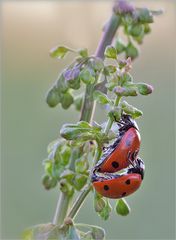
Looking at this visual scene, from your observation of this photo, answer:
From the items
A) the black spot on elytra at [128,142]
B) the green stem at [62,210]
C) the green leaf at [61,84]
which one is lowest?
the green stem at [62,210]

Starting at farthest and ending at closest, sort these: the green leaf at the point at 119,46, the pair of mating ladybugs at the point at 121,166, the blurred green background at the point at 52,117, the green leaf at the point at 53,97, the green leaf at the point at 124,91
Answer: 1. the blurred green background at the point at 52,117
2. the green leaf at the point at 119,46
3. the green leaf at the point at 53,97
4. the pair of mating ladybugs at the point at 121,166
5. the green leaf at the point at 124,91

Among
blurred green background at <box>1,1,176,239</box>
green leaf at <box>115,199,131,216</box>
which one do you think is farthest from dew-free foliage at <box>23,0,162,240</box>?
blurred green background at <box>1,1,176,239</box>

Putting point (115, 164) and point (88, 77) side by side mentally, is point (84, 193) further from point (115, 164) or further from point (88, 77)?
point (88, 77)

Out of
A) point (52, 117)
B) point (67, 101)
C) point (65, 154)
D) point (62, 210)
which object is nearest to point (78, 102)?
point (67, 101)

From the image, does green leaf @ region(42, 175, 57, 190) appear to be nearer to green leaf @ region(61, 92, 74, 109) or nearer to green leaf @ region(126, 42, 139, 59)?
green leaf @ region(61, 92, 74, 109)

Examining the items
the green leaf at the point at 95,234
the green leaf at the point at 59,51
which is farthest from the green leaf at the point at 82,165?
the green leaf at the point at 59,51

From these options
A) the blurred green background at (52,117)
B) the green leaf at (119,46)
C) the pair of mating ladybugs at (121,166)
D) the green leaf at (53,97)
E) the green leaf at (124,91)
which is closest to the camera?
the green leaf at (124,91)

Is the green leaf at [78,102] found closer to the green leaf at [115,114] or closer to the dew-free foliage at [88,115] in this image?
the dew-free foliage at [88,115]
